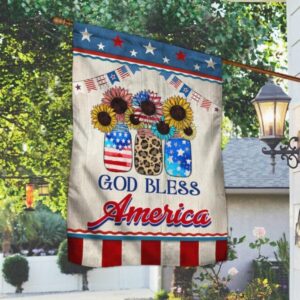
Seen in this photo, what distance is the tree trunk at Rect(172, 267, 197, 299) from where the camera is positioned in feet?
54.0

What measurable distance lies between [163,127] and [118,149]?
33 centimetres

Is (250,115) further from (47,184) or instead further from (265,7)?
(47,184)

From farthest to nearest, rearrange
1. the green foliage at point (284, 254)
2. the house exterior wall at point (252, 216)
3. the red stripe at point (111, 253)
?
the house exterior wall at point (252, 216) → the green foliage at point (284, 254) → the red stripe at point (111, 253)

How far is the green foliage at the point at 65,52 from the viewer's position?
50.2 feet

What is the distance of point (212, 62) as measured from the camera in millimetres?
4172

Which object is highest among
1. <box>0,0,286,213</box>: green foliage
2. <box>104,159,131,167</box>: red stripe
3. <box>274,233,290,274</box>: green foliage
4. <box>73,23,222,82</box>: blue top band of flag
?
<box>0,0,286,213</box>: green foliage

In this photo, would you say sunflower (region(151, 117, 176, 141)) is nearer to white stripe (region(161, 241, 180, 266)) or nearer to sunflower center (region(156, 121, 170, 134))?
sunflower center (region(156, 121, 170, 134))

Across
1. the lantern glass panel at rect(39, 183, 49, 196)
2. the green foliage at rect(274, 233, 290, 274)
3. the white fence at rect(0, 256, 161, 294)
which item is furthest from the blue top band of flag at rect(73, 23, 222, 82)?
the white fence at rect(0, 256, 161, 294)

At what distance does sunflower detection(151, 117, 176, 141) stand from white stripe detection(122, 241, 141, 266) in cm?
58

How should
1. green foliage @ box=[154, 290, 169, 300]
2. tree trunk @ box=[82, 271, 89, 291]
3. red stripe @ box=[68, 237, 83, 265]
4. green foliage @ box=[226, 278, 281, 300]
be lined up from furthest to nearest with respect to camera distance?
1. tree trunk @ box=[82, 271, 89, 291]
2. green foliage @ box=[154, 290, 169, 300]
3. green foliage @ box=[226, 278, 281, 300]
4. red stripe @ box=[68, 237, 83, 265]

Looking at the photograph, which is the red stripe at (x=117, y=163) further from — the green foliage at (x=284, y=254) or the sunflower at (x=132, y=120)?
the green foliage at (x=284, y=254)

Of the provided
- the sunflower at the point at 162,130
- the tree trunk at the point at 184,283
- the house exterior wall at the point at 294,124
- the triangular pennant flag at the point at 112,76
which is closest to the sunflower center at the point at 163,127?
the sunflower at the point at 162,130

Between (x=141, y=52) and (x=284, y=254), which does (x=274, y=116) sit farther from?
(x=284, y=254)

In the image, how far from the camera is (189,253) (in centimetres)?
401
